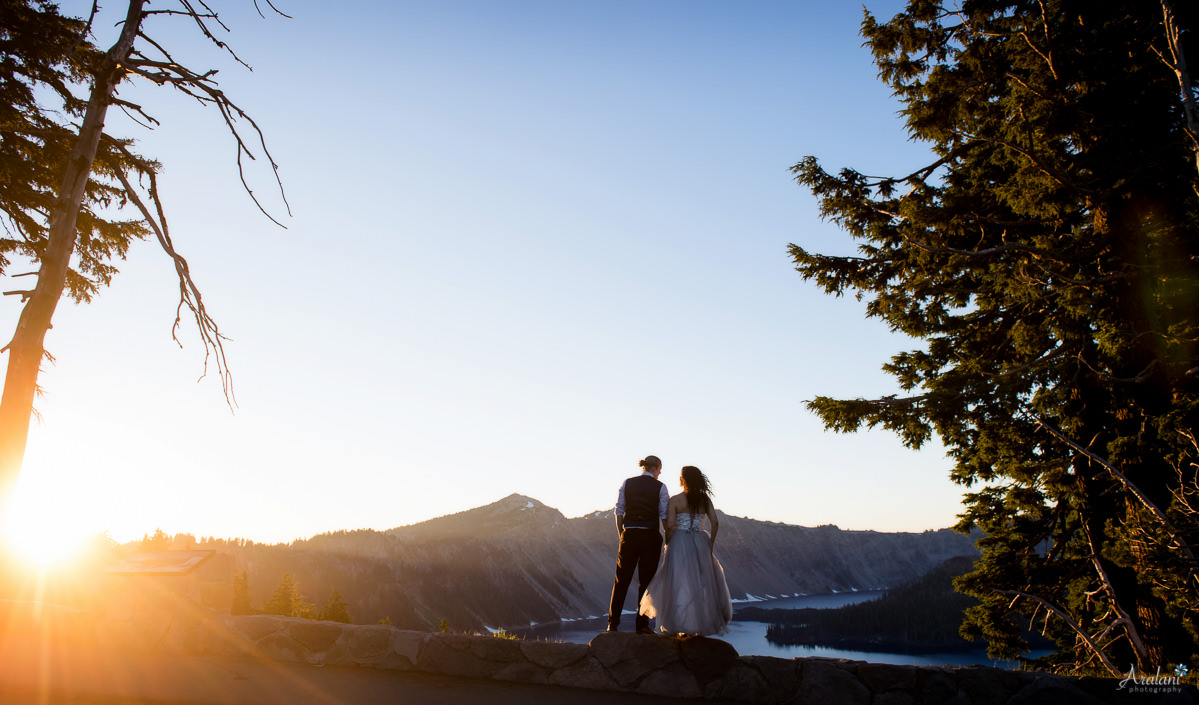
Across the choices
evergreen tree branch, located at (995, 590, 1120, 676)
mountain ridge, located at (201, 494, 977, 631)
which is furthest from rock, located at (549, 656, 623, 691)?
mountain ridge, located at (201, 494, 977, 631)

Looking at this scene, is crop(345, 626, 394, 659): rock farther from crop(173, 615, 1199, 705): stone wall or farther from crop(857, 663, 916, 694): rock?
crop(857, 663, 916, 694): rock

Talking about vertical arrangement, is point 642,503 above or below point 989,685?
above

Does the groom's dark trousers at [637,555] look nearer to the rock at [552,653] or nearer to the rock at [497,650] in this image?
the rock at [552,653]

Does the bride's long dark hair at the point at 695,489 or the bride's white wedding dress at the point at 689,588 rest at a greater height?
A: the bride's long dark hair at the point at 695,489

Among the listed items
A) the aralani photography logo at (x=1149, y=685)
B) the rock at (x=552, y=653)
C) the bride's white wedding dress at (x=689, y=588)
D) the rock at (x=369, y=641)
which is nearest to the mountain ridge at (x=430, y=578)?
the rock at (x=369, y=641)

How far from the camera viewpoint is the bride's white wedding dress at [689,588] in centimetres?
729

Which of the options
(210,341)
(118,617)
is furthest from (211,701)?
(210,341)

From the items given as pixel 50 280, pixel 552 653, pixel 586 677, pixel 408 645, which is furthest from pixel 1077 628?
pixel 50 280

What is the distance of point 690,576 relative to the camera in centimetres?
747

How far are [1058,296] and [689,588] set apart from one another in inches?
327

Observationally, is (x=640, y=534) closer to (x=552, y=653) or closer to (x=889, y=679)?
(x=552, y=653)

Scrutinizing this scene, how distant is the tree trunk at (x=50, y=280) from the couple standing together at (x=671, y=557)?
814 cm

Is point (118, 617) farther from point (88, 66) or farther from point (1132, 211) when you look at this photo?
point (1132, 211)

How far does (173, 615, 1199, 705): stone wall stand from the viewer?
20.8 ft
